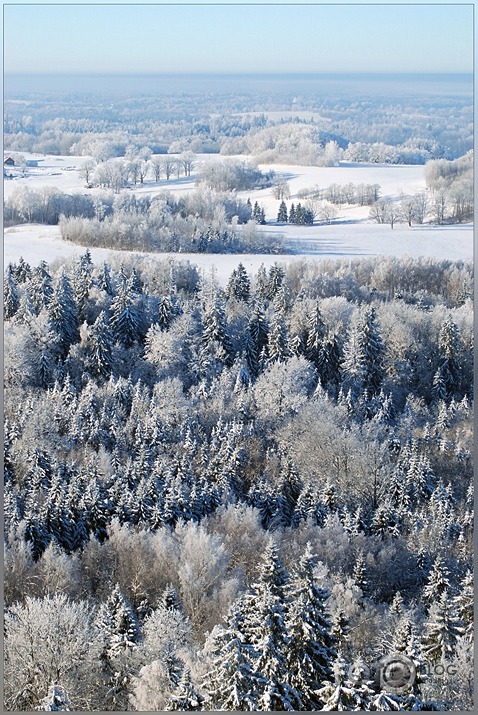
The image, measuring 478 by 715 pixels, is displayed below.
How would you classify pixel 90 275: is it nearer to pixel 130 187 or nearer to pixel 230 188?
pixel 130 187

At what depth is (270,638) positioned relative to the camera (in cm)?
1212

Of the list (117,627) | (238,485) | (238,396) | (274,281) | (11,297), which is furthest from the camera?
(274,281)

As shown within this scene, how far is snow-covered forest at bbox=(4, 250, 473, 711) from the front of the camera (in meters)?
12.7

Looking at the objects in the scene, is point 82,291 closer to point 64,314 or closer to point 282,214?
point 64,314

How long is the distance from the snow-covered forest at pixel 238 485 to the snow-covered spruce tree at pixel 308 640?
4cm

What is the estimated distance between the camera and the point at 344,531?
2200 centimetres

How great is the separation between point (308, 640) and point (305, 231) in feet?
114

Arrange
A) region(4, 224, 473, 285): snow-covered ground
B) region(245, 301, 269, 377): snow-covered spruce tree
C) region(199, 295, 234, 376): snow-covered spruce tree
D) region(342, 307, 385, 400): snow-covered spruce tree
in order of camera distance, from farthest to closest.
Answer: region(4, 224, 473, 285): snow-covered ground, region(245, 301, 269, 377): snow-covered spruce tree, region(199, 295, 234, 376): snow-covered spruce tree, region(342, 307, 385, 400): snow-covered spruce tree

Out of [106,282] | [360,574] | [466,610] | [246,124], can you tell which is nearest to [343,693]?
[466,610]

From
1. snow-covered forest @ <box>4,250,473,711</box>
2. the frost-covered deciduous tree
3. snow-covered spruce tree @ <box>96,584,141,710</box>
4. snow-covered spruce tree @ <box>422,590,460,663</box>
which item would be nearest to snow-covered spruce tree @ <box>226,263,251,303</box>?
snow-covered forest @ <box>4,250,473,711</box>

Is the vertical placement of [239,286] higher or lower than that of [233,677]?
higher

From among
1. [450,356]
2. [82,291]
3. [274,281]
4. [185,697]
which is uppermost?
[274,281]

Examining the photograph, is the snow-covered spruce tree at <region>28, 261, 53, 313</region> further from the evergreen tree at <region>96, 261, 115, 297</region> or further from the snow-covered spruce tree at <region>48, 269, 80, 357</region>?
the evergreen tree at <region>96, 261, 115, 297</region>

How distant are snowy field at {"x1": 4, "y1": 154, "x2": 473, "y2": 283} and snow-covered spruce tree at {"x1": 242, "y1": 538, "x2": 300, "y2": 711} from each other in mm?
28135
